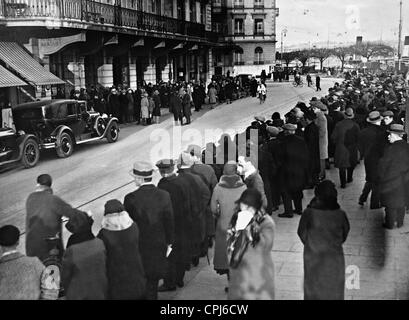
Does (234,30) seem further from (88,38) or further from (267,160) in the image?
(267,160)

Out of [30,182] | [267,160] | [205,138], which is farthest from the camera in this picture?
[205,138]

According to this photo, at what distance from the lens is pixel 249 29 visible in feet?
220

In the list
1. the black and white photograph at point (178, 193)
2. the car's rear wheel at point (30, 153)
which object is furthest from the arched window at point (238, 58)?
the car's rear wheel at point (30, 153)

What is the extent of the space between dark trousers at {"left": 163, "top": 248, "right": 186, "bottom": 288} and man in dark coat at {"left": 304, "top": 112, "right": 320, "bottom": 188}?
5.30 m

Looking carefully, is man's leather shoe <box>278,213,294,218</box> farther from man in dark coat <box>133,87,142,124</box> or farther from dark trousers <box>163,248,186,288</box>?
man in dark coat <box>133,87,142,124</box>

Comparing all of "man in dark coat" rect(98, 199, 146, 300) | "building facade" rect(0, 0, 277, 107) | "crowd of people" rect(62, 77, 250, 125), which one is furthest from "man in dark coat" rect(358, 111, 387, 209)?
"crowd of people" rect(62, 77, 250, 125)

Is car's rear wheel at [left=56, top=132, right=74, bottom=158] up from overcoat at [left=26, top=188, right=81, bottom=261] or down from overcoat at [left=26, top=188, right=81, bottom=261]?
down

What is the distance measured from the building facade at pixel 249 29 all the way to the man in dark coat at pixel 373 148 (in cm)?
5462

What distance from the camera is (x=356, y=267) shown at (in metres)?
7.41

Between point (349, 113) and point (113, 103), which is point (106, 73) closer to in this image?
point (113, 103)

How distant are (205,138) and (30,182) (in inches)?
371

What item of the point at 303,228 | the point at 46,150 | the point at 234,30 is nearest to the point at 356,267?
the point at 303,228

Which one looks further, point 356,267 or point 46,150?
point 46,150

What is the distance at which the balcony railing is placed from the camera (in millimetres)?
19953
